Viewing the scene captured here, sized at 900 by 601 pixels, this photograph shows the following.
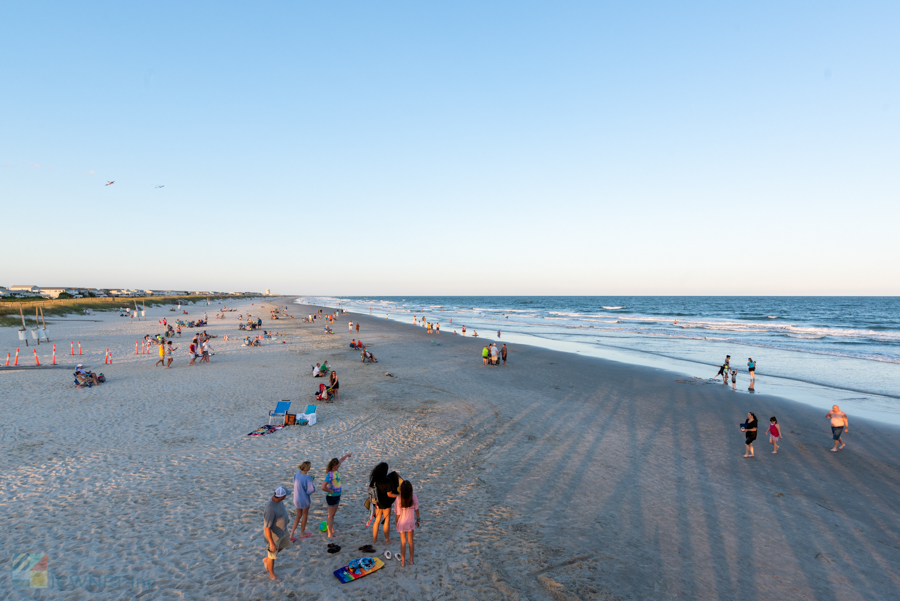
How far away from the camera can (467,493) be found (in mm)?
9133

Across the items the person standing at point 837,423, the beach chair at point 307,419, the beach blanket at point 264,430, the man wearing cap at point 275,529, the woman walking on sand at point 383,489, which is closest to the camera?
the man wearing cap at point 275,529

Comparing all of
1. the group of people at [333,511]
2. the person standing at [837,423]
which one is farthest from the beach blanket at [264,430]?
the person standing at [837,423]

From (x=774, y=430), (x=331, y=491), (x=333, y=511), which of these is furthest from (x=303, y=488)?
(x=774, y=430)

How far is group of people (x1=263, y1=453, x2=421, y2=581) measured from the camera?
19.8 feet

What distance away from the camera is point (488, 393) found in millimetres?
18297

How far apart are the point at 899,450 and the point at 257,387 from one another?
23.0 m

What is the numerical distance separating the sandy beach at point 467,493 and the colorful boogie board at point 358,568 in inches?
4.6

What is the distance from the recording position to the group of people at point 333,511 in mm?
6048

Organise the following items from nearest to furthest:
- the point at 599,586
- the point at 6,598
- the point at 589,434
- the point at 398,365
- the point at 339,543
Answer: the point at 6,598 < the point at 599,586 < the point at 339,543 < the point at 589,434 < the point at 398,365

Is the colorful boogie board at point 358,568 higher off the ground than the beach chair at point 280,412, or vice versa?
the beach chair at point 280,412

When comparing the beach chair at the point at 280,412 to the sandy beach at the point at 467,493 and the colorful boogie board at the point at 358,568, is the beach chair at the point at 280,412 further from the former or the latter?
the colorful boogie board at the point at 358,568

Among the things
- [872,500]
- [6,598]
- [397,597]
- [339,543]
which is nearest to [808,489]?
[872,500]

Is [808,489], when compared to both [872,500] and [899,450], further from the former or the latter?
[899,450]

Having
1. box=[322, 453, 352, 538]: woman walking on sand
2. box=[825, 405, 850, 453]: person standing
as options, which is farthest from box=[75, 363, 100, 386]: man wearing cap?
box=[825, 405, 850, 453]: person standing
